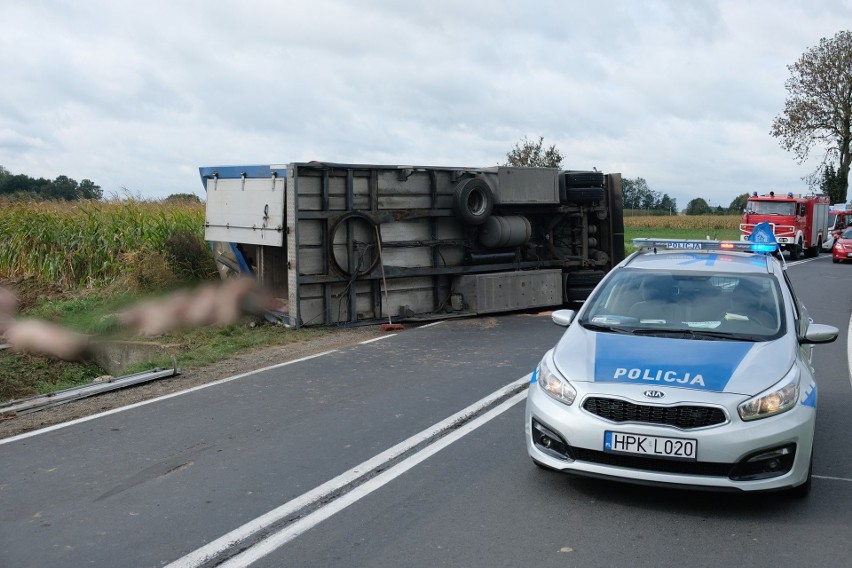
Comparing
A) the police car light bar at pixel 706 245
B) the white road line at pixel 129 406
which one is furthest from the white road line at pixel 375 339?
the police car light bar at pixel 706 245

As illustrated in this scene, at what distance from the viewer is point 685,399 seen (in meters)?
5.25

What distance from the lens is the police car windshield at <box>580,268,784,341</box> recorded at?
6.38 m

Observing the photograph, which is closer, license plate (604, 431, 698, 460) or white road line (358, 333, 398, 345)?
license plate (604, 431, 698, 460)

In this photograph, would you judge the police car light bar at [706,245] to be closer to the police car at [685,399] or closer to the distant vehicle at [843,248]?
the police car at [685,399]

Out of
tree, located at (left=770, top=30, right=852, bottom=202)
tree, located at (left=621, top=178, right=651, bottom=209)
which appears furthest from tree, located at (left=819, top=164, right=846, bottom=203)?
Result: tree, located at (left=621, top=178, right=651, bottom=209)

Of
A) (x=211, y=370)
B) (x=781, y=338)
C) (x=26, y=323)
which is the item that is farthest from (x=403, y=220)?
(x=781, y=338)

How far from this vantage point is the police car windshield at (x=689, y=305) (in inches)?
251

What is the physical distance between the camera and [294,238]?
13.8 m

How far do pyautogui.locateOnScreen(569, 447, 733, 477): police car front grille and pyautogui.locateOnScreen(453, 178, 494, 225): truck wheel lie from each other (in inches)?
410

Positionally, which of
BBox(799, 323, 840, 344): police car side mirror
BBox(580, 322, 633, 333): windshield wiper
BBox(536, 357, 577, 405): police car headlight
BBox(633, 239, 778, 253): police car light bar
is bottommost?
BBox(536, 357, 577, 405): police car headlight

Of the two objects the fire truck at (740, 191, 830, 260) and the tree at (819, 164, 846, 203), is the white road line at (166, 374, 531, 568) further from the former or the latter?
the tree at (819, 164, 846, 203)

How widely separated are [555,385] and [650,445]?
29.6 inches

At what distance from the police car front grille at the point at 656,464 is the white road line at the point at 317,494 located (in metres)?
1.66

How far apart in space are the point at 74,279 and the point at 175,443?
11440mm
